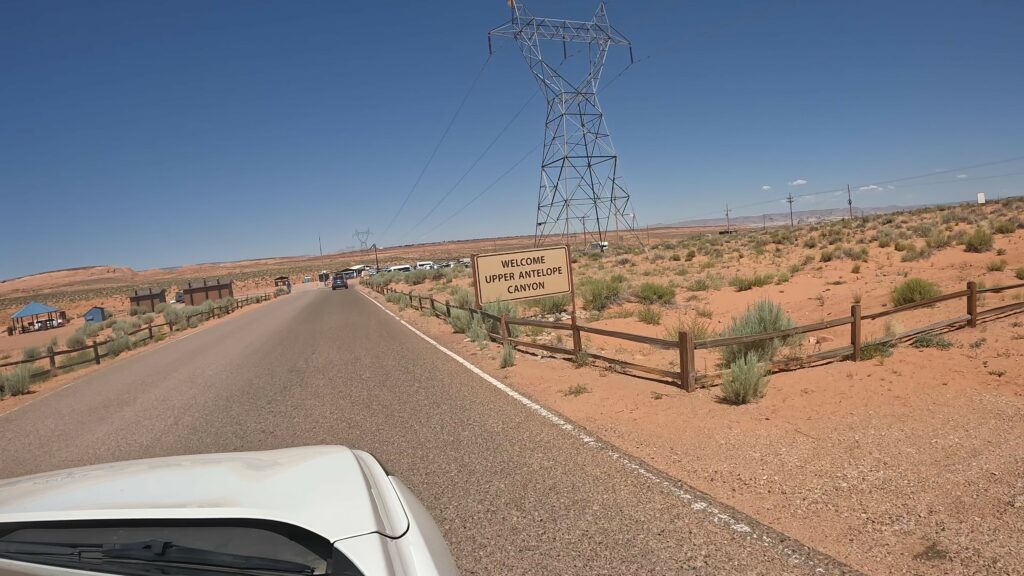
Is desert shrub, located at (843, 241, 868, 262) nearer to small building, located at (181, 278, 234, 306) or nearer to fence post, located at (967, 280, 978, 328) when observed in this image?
fence post, located at (967, 280, 978, 328)

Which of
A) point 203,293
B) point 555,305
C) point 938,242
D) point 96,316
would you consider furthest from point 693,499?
point 203,293

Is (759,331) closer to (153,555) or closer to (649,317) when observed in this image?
(649,317)

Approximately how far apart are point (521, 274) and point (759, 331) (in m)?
5.41

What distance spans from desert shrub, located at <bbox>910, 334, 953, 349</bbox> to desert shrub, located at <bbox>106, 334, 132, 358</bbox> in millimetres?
23304

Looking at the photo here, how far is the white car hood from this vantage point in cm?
197

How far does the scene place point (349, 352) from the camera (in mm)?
14172

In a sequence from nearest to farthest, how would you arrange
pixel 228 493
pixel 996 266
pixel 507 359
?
pixel 228 493
pixel 507 359
pixel 996 266

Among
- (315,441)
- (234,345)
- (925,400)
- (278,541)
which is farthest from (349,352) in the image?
(278,541)

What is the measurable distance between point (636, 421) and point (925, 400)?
327cm

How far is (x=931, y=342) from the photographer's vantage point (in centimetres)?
894

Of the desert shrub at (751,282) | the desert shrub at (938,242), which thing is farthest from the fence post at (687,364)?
the desert shrub at (938,242)

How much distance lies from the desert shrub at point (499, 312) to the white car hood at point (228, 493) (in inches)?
414

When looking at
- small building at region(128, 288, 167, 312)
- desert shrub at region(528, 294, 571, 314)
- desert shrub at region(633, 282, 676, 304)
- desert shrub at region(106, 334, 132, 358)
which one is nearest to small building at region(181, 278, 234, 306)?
small building at region(128, 288, 167, 312)

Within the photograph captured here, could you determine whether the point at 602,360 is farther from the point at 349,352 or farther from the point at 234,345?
the point at 234,345
